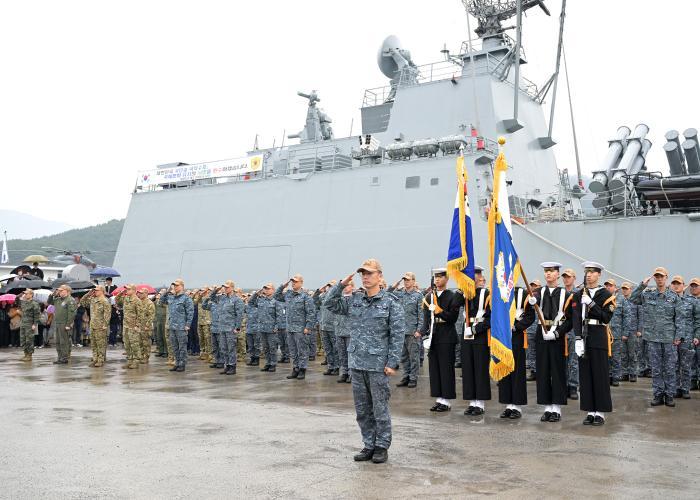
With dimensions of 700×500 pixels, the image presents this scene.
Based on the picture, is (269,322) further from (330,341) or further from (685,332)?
(685,332)

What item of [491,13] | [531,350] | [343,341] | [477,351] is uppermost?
[491,13]

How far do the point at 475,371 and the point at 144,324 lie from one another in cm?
736

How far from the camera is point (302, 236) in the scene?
18.9 metres

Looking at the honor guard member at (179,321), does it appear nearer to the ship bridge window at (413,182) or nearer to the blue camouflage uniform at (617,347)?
the blue camouflage uniform at (617,347)

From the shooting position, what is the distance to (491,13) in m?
20.0

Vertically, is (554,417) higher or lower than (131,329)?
lower

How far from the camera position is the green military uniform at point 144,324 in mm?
12383

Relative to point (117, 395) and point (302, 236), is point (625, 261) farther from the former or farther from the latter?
point (117, 395)

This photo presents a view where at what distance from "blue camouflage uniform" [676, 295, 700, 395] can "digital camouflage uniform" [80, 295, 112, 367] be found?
947 centimetres

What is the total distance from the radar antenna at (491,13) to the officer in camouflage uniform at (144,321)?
1289 cm

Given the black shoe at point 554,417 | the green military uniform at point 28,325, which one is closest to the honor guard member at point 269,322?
the green military uniform at point 28,325

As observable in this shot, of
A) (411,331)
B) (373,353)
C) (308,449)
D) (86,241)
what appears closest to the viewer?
(373,353)

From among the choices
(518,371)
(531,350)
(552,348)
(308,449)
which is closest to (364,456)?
(308,449)

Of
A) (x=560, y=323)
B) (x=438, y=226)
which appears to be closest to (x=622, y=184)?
(x=438, y=226)
